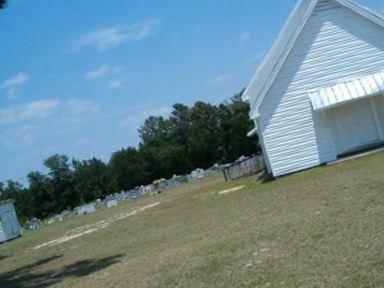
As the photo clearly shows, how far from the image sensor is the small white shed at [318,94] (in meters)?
25.9

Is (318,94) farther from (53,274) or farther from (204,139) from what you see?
(204,139)

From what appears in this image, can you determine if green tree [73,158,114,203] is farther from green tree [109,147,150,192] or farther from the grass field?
the grass field

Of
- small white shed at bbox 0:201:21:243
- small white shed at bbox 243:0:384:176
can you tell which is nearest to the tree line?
small white shed at bbox 0:201:21:243

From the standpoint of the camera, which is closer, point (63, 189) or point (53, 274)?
point (53, 274)

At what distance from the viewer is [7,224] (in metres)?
51.8

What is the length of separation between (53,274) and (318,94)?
13.6m

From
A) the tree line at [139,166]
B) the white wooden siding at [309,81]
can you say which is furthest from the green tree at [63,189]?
the white wooden siding at [309,81]

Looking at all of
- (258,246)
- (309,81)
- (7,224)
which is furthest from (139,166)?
(258,246)

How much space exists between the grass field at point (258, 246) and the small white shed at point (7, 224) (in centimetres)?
2957

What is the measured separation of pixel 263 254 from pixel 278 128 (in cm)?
1596

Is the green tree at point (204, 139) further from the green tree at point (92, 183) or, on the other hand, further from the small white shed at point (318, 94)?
the small white shed at point (318, 94)

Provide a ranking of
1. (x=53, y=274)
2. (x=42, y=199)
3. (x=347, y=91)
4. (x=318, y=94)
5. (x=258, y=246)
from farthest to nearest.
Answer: (x=42, y=199) → (x=318, y=94) → (x=347, y=91) → (x=53, y=274) → (x=258, y=246)

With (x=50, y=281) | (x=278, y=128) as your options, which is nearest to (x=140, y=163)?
(x=278, y=128)

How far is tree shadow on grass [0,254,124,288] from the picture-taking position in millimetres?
15180
